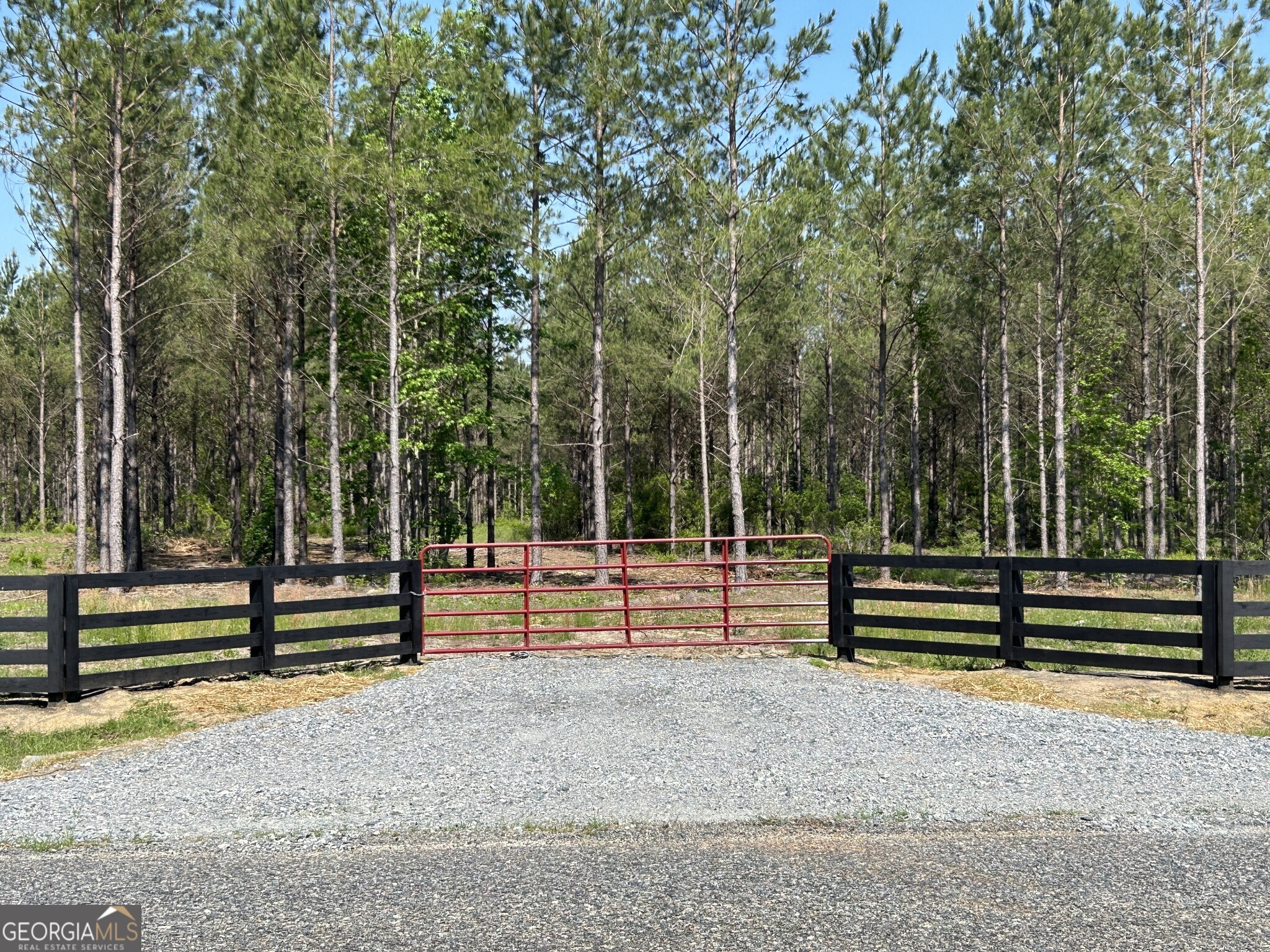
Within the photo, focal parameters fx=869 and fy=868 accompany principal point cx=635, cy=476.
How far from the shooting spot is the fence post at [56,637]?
29.2 feet

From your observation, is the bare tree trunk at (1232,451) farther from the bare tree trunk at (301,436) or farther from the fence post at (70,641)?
the fence post at (70,641)

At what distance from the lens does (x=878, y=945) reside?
3.88m

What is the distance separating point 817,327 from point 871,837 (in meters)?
30.5

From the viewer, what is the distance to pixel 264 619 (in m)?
10.3

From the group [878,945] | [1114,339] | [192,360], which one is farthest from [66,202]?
[1114,339]

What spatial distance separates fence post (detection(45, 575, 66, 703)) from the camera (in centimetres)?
889

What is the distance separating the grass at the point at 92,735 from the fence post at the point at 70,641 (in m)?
0.79

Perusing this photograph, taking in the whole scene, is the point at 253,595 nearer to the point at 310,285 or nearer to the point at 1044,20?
the point at 310,285

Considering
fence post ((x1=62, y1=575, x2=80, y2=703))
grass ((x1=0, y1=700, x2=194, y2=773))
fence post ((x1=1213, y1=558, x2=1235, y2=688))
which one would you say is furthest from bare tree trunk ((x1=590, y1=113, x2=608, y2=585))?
fence post ((x1=1213, y1=558, x2=1235, y2=688))

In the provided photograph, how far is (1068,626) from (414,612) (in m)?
8.13

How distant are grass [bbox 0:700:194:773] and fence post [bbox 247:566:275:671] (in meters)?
1.57

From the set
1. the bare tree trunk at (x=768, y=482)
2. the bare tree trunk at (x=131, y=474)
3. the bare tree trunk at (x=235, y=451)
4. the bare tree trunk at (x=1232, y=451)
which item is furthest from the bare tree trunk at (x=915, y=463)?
the bare tree trunk at (x=131, y=474)

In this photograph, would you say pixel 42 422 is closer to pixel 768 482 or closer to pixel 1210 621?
pixel 768 482

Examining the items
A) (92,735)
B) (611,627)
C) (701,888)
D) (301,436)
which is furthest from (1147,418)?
(92,735)
